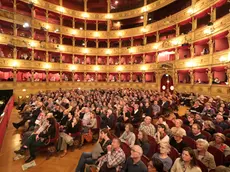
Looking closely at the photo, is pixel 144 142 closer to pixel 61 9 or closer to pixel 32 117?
pixel 32 117

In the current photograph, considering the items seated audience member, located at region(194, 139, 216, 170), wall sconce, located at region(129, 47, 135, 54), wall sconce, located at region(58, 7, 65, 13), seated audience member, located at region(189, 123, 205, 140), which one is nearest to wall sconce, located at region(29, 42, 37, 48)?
wall sconce, located at region(58, 7, 65, 13)

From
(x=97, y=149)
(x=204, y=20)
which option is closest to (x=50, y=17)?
(x=204, y=20)

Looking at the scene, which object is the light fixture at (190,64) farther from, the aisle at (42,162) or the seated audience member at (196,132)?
the aisle at (42,162)

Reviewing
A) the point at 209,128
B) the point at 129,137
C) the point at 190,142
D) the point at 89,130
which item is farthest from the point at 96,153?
the point at 209,128

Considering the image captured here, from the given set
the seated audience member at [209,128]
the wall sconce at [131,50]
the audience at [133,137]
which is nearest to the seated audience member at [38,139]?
the audience at [133,137]

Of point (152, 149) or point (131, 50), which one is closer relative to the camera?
point (152, 149)

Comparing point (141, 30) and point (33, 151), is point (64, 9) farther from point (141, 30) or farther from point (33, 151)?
point (33, 151)

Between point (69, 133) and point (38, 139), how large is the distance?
2.90 feet

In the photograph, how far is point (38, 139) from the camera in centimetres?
421

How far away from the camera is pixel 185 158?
232cm

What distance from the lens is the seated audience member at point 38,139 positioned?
408 centimetres

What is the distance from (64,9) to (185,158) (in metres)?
19.4

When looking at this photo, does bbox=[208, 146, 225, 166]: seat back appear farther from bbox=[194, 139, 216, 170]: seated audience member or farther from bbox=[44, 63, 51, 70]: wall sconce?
bbox=[44, 63, 51, 70]: wall sconce

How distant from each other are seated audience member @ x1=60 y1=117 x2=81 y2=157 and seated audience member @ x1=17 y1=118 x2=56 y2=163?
0.34 meters
